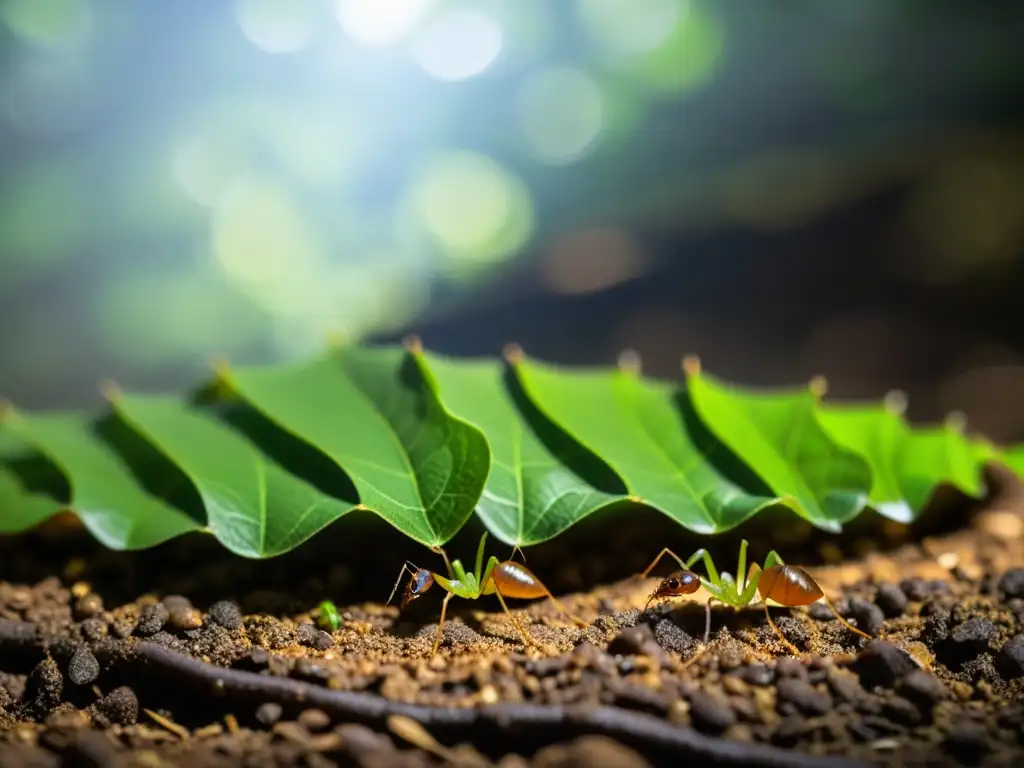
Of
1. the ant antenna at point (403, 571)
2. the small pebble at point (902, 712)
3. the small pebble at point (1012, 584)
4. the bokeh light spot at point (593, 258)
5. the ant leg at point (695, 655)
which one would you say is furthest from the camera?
the bokeh light spot at point (593, 258)

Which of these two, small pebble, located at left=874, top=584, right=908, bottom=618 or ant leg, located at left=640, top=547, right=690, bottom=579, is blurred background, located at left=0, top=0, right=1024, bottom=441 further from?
small pebble, located at left=874, top=584, right=908, bottom=618

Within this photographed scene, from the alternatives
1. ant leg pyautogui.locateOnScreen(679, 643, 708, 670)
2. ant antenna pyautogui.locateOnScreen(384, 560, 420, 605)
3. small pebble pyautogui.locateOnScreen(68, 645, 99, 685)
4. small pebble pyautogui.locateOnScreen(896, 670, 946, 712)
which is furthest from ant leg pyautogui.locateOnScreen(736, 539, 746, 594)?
small pebble pyautogui.locateOnScreen(68, 645, 99, 685)

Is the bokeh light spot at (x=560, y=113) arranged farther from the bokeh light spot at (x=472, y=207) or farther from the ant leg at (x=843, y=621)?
the ant leg at (x=843, y=621)

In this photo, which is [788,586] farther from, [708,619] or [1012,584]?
[1012,584]

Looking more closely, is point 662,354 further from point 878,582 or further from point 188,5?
point 188,5

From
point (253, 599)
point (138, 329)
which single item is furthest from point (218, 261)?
point (253, 599)

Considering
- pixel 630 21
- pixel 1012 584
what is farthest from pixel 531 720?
pixel 630 21

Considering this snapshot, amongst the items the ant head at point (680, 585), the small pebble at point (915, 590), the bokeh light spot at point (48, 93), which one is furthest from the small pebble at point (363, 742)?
the bokeh light spot at point (48, 93)
